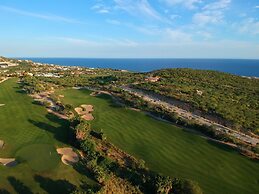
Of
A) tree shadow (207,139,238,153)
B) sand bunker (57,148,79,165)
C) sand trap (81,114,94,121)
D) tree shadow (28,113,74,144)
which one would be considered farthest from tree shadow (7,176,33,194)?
tree shadow (207,139,238,153)

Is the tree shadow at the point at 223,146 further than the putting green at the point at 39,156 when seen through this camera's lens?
Yes

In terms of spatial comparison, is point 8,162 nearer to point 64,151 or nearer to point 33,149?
point 33,149

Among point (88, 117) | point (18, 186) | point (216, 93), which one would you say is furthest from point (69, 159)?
point (216, 93)

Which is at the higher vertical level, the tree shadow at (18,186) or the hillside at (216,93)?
the hillside at (216,93)

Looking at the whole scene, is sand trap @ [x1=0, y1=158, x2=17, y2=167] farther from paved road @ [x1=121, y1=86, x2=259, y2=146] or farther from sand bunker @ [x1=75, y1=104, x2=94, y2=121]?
paved road @ [x1=121, y1=86, x2=259, y2=146]

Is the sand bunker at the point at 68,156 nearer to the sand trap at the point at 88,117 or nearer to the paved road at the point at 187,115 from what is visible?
the sand trap at the point at 88,117

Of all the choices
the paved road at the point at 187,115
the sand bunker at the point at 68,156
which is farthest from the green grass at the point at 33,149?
the paved road at the point at 187,115
